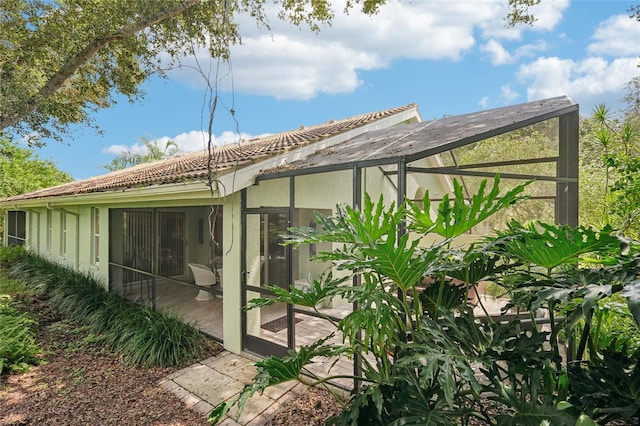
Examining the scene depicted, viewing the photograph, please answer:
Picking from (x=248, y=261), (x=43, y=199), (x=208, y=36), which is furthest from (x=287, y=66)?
(x=43, y=199)

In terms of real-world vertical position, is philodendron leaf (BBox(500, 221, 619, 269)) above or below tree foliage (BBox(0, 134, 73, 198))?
below

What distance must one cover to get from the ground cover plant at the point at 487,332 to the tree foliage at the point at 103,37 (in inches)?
200

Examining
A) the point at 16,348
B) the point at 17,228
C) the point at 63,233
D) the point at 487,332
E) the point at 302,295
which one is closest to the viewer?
the point at 487,332

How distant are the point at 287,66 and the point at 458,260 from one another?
21.0 feet

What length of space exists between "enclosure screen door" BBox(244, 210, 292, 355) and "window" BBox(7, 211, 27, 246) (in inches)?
795

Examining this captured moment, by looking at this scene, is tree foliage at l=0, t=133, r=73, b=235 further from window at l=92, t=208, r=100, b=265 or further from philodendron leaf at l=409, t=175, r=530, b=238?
philodendron leaf at l=409, t=175, r=530, b=238

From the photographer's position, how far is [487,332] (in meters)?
2.71

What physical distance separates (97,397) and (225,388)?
184 centimetres

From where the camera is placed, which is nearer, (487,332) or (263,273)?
(487,332)

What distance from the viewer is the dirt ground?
4262 mm

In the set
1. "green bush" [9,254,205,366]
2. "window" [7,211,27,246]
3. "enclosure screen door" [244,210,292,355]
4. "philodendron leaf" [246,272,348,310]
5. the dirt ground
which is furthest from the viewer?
"window" [7,211,27,246]

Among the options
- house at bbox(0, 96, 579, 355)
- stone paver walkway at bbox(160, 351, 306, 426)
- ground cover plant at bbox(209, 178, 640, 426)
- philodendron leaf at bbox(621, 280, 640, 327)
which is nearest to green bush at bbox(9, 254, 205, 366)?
stone paver walkway at bbox(160, 351, 306, 426)

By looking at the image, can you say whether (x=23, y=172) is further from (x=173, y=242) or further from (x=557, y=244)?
(x=557, y=244)

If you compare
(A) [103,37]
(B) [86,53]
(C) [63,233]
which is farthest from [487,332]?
(C) [63,233]
